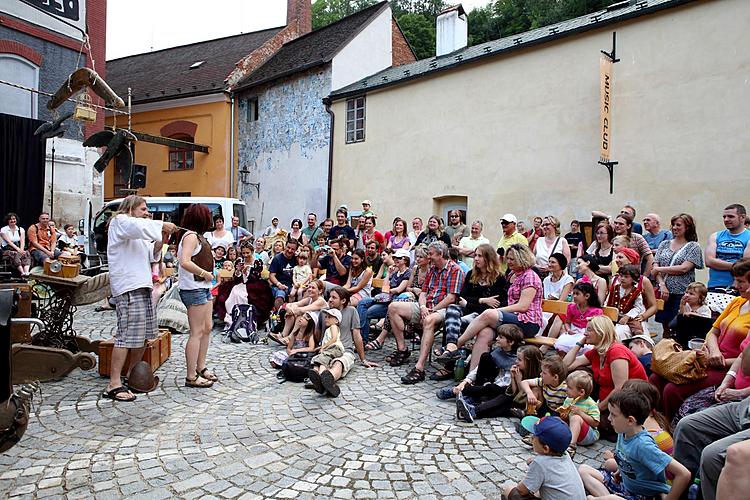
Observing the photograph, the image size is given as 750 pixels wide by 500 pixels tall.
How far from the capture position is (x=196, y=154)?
22.1 meters

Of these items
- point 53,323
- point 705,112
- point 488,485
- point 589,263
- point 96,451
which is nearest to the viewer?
point 488,485

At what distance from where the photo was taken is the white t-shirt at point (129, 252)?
4852mm

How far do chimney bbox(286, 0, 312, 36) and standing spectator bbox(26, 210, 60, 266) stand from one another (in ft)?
53.3

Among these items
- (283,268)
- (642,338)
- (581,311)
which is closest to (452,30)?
(283,268)

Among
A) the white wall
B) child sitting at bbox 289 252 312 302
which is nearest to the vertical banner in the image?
child sitting at bbox 289 252 312 302

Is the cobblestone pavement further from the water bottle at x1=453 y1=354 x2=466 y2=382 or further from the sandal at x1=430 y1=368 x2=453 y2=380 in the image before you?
the water bottle at x1=453 y1=354 x2=466 y2=382

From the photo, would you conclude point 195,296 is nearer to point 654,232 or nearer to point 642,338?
point 642,338

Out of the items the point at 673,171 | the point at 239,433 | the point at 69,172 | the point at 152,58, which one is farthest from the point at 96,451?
the point at 152,58

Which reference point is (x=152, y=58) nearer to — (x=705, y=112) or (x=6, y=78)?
(x=6, y=78)

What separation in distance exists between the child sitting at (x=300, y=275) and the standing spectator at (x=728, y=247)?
520cm

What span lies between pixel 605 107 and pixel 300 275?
7.20 m

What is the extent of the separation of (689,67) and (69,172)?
606 inches

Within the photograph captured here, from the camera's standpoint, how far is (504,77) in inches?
518

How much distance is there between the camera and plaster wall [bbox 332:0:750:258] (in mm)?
9758
